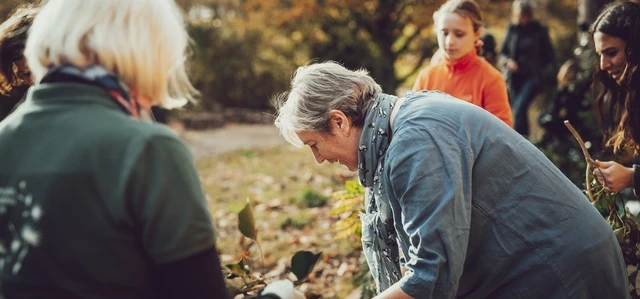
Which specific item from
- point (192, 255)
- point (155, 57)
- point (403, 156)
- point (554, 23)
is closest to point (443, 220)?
point (403, 156)

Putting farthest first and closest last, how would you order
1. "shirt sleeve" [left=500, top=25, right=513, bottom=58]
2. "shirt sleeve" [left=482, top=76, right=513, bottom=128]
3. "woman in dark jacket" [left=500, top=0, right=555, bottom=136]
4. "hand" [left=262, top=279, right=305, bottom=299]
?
"shirt sleeve" [left=500, top=25, right=513, bottom=58]
"woman in dark jacket" [left=500, top=0, right=555, bottom=136]
"shirt sleeve" [left=482, top=76, right=513, bottom=128]
"hand" [left=262, top=279, right=305, bottom=299]

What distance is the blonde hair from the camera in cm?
144

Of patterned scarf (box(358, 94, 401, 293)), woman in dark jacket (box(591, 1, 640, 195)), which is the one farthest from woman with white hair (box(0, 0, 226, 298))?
woman in dark jacket (box(591, 1, 640, 195))

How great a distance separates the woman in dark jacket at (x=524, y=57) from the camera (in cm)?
771

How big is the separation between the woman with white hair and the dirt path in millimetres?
8980

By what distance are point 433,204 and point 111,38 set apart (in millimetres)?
948

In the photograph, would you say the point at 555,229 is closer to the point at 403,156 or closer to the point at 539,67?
the point at 403,156

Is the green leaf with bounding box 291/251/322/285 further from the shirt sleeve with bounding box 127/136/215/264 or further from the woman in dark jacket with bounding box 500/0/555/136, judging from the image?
the woman in dark jacket with bounding box 500/0/555/136

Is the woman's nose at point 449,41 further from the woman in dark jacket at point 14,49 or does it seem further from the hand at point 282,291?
the hand at point 282,291

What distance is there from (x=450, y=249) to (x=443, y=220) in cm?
8

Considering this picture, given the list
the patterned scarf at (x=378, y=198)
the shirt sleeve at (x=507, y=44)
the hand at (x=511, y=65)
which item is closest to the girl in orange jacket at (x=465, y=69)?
the patterned scarf at (x=378, y=198)

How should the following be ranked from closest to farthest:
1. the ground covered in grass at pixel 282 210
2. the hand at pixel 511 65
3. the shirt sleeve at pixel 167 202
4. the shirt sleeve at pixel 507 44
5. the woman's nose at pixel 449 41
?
the shirt sleeve at pixel 167 202 < the woman's nose at pixel 449 41 < the ground covered in grass at pixel 282 210 < the hand at pixel 511 65 < the shirt sleeve at pixel 507 44

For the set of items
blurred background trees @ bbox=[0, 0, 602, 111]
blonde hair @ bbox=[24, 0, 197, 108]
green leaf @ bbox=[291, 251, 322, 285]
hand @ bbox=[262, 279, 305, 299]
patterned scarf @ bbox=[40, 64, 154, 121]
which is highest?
blonde hair @ bbox=[24, 0, 197, 108]

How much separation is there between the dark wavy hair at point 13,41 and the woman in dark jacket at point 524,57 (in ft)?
19.3
